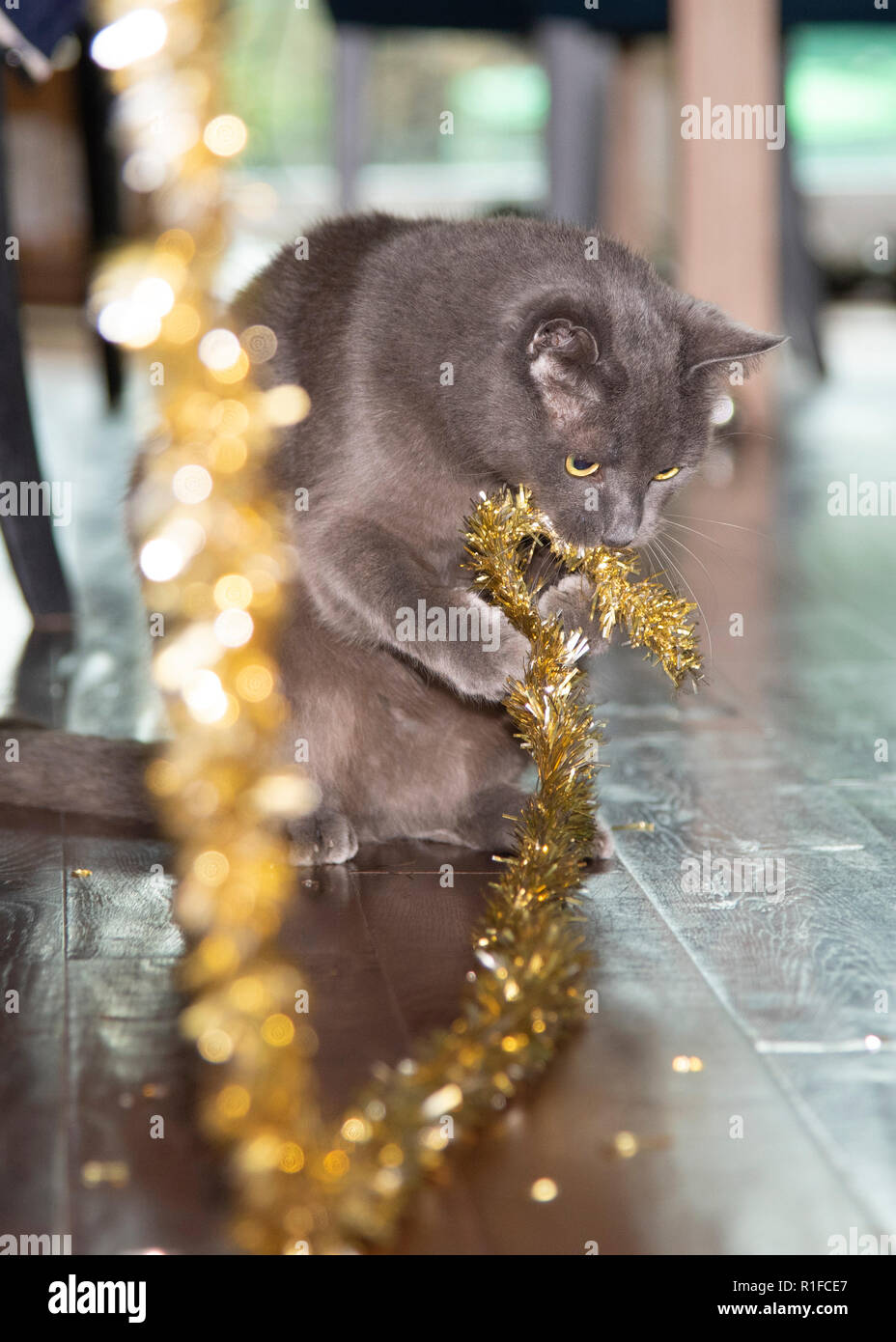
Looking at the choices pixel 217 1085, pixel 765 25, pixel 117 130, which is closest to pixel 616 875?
pixel 217 1085

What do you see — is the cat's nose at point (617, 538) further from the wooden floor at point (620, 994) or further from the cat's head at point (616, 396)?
the wooden floor at point (620, 994)

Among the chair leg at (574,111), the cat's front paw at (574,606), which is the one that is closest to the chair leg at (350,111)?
the chair leg at (574,111)

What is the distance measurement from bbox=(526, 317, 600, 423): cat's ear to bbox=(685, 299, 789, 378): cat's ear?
0.47ft

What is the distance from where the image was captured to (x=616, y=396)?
141 centimetres

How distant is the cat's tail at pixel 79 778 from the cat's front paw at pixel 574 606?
0.44 metres

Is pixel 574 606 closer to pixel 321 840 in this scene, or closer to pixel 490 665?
pixel 490 665

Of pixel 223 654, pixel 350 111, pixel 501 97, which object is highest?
pixel 501 97

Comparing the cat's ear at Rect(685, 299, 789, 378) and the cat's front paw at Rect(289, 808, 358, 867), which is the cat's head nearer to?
the cat's ear at Rect(685, 299, 789, 378)

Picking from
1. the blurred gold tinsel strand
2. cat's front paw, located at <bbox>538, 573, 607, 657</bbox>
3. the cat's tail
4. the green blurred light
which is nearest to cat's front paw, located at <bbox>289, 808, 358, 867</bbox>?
the cat's tail

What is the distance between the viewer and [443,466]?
145 centimetres

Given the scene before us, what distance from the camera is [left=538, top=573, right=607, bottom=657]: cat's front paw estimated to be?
1468mm

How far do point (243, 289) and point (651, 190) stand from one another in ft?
15.5

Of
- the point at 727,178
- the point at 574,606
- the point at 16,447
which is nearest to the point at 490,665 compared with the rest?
the point at 574,606

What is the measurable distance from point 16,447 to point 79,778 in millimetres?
764
